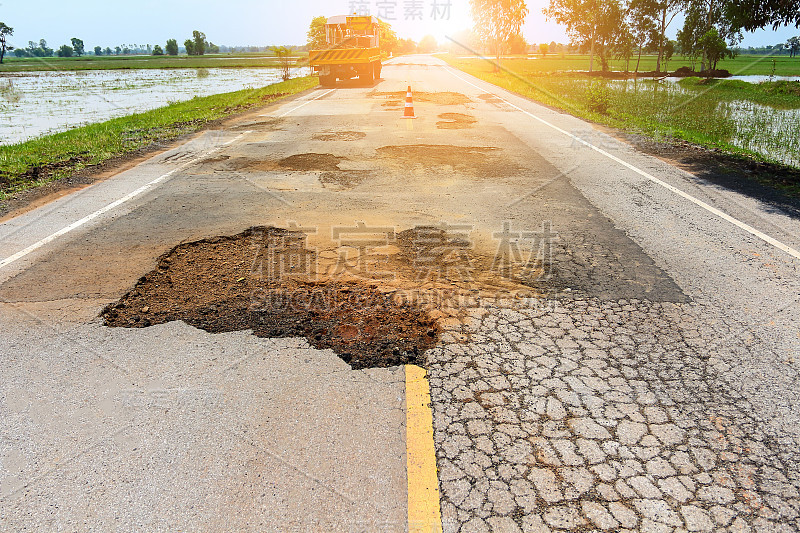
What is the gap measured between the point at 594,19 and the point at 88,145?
52094 mm

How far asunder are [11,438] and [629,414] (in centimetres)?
342

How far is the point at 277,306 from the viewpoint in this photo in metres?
4.15

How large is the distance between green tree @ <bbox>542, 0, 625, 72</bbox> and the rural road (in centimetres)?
5295

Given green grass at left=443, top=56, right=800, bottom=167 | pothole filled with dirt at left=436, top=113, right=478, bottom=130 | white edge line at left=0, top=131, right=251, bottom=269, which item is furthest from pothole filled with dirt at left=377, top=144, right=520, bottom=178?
green grass at left=443, top=56, right=800, bottom=167

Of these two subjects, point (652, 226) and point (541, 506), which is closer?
point (541, 506)

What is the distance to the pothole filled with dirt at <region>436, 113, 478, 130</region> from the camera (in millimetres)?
13328

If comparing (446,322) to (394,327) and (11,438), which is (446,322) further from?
(11,438)

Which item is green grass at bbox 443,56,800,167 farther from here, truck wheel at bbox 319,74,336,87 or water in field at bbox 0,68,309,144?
water in field at bbox 0,68,309,144

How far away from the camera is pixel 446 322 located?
3.90m

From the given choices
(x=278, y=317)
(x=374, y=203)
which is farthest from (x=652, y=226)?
(x=278, y=317)

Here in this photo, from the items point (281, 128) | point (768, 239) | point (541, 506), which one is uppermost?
point (281, 128)

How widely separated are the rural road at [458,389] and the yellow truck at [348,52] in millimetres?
23224

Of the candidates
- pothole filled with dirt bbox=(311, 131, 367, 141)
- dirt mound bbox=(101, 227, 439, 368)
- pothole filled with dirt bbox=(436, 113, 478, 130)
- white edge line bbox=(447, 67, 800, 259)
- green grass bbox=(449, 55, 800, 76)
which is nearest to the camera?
dirt mound bbox=(101, 227, 439, 368)

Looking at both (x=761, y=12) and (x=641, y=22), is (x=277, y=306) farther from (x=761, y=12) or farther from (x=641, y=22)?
(x=641, y=22)
